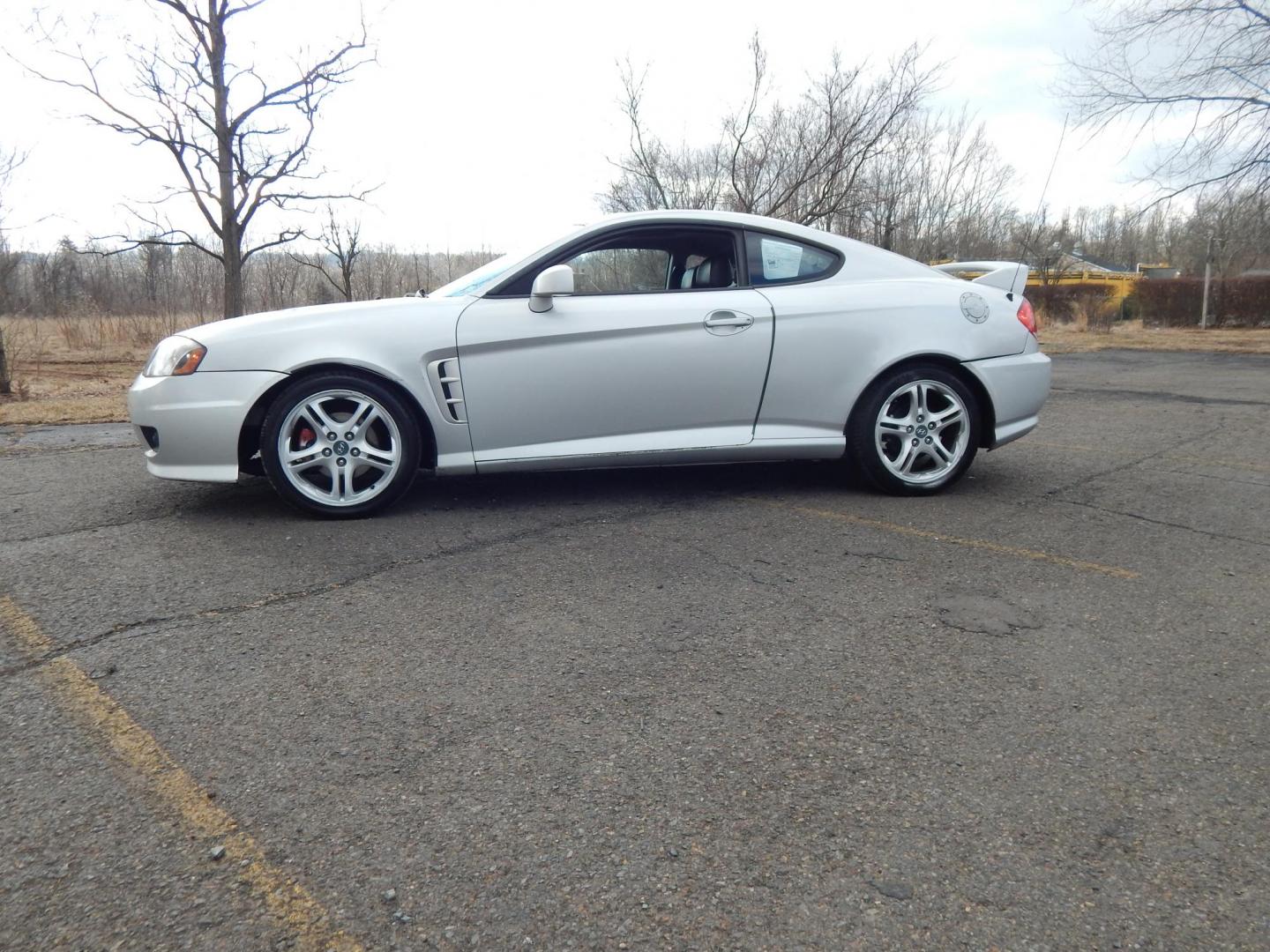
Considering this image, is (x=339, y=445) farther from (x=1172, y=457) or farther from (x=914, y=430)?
(x=1172, y=457)

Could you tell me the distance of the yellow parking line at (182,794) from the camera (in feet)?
5.37

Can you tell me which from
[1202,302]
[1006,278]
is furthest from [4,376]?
[1202,302]

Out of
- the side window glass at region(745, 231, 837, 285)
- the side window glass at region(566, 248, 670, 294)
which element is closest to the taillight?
the side window glass at region(745, 231, 837, 285)

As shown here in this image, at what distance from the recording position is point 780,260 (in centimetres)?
483

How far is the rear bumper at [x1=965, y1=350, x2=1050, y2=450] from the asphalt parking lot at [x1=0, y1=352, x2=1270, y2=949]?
71cm

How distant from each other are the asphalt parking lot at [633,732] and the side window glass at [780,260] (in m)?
1.30

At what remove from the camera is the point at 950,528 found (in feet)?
14.0

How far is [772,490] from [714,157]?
13698 mm

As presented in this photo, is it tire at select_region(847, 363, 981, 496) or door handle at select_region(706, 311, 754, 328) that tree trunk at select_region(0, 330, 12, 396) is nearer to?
door handle at select_region(706, 311, 754, 328)

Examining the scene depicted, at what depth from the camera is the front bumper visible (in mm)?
4191

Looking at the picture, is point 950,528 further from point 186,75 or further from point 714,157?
point 714,157

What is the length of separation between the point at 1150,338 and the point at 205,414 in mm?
22239

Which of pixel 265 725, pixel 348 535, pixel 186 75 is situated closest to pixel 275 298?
pixel 186 75

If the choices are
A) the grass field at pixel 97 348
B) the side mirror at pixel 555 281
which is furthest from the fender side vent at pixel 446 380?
the grass field at pixel 97 348
